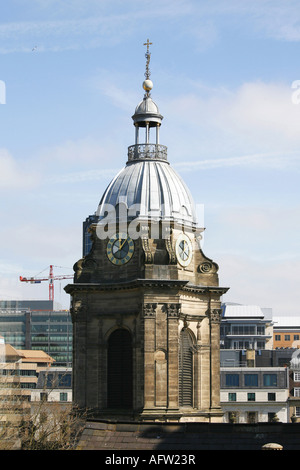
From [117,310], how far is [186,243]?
25.9 ft

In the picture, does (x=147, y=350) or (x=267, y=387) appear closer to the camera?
(x=147, y=350)

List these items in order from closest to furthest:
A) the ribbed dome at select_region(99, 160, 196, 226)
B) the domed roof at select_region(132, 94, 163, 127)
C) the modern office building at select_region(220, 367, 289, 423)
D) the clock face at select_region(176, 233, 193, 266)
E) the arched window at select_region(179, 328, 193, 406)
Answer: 1. the arched window at select_region(179, 328, 193, 406)
2. the clock face at select_region(176, 233, 193, 266)
3. the ribbed dome at select_region(99, 160, 196, 226)
4. the domed roof at select_region(132, 94, 163, 127)
5. the modern office building at select_region(220, 367, 289, 423)

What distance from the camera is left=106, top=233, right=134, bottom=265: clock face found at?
90312 millimetres

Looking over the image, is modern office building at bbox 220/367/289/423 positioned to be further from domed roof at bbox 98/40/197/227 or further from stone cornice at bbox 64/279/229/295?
domed roof at bbox 98/40/197/227

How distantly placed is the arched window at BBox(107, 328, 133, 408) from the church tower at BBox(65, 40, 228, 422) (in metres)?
0.08

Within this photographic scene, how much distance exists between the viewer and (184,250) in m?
91.8

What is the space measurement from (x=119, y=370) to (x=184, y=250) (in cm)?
1098

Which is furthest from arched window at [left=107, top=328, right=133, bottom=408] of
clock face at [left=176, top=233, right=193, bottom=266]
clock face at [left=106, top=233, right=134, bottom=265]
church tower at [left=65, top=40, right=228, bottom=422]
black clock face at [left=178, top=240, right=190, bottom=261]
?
black clock face at [left=178, top=240, right=190, bottom=261]

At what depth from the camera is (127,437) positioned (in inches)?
2975
